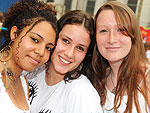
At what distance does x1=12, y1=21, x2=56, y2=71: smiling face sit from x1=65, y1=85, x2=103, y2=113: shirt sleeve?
0.38m

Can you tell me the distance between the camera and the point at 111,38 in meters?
1.68

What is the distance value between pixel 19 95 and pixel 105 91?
2.79 ft

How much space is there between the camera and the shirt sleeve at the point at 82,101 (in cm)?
140

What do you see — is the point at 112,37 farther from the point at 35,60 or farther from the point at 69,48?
the point at 35,60

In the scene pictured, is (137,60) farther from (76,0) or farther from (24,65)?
(76,0)

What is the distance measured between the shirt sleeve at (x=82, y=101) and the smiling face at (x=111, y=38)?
1.45ft

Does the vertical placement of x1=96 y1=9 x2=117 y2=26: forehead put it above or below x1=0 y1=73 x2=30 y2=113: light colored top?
above

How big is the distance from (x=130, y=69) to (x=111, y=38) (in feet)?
1.26

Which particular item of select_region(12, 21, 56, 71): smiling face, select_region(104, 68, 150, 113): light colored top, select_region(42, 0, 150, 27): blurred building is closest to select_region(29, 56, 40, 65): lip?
select_region(12, 21, 56, 71): smiling face

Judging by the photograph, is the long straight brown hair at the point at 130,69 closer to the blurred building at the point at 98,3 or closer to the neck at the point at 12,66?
the neck at the point at 12,66

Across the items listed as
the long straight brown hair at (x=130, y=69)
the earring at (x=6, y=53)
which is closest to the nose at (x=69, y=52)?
the long straight brown hair at (x=130, y=69)

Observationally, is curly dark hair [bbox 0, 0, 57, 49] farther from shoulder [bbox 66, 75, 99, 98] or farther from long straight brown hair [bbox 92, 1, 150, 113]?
long straight brown hair [bbox 92, 1, 150, 113]

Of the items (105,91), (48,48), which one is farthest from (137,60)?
(48,48)

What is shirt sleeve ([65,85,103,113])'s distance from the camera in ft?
4.60
